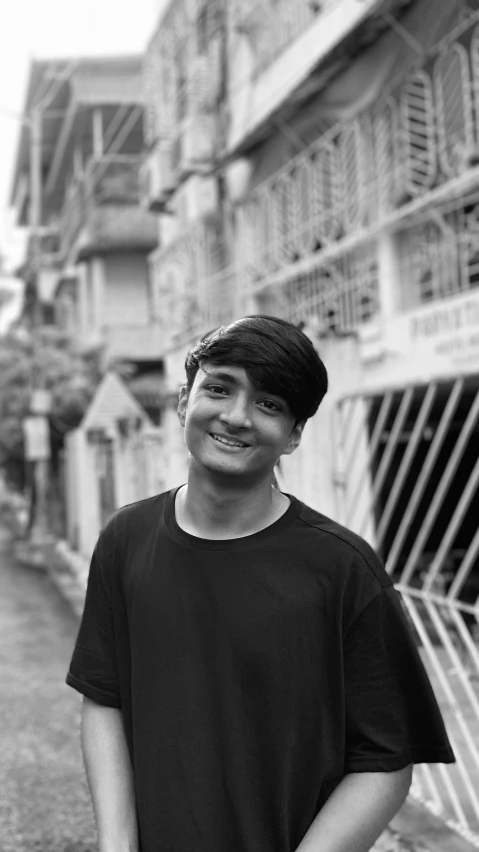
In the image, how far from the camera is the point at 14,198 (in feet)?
117

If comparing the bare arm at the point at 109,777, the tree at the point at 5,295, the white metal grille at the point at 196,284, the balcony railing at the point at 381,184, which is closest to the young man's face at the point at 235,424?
the bare arm at the point at 109,777

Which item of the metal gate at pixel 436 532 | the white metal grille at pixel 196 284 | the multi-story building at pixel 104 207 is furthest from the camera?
the multi-story building at pixel 104 207

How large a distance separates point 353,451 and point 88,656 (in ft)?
8.47

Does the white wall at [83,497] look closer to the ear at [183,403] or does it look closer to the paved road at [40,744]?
the paved road at [40,744]

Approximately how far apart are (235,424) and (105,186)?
74.0ft

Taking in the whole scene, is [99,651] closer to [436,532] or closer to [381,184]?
[381,184]

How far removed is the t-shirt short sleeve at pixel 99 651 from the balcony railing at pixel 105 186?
22013mm

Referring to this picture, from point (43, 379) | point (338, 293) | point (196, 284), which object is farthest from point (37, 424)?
point (338, 293)

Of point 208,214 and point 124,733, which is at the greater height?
point 208,214

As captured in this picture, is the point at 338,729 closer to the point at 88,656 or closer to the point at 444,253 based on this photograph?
the point at 88,656

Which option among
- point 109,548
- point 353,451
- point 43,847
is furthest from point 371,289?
point 109,548

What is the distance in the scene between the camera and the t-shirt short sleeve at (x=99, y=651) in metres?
1.73

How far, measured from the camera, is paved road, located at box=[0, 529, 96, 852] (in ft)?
14.1

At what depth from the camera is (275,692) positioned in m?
1.55
